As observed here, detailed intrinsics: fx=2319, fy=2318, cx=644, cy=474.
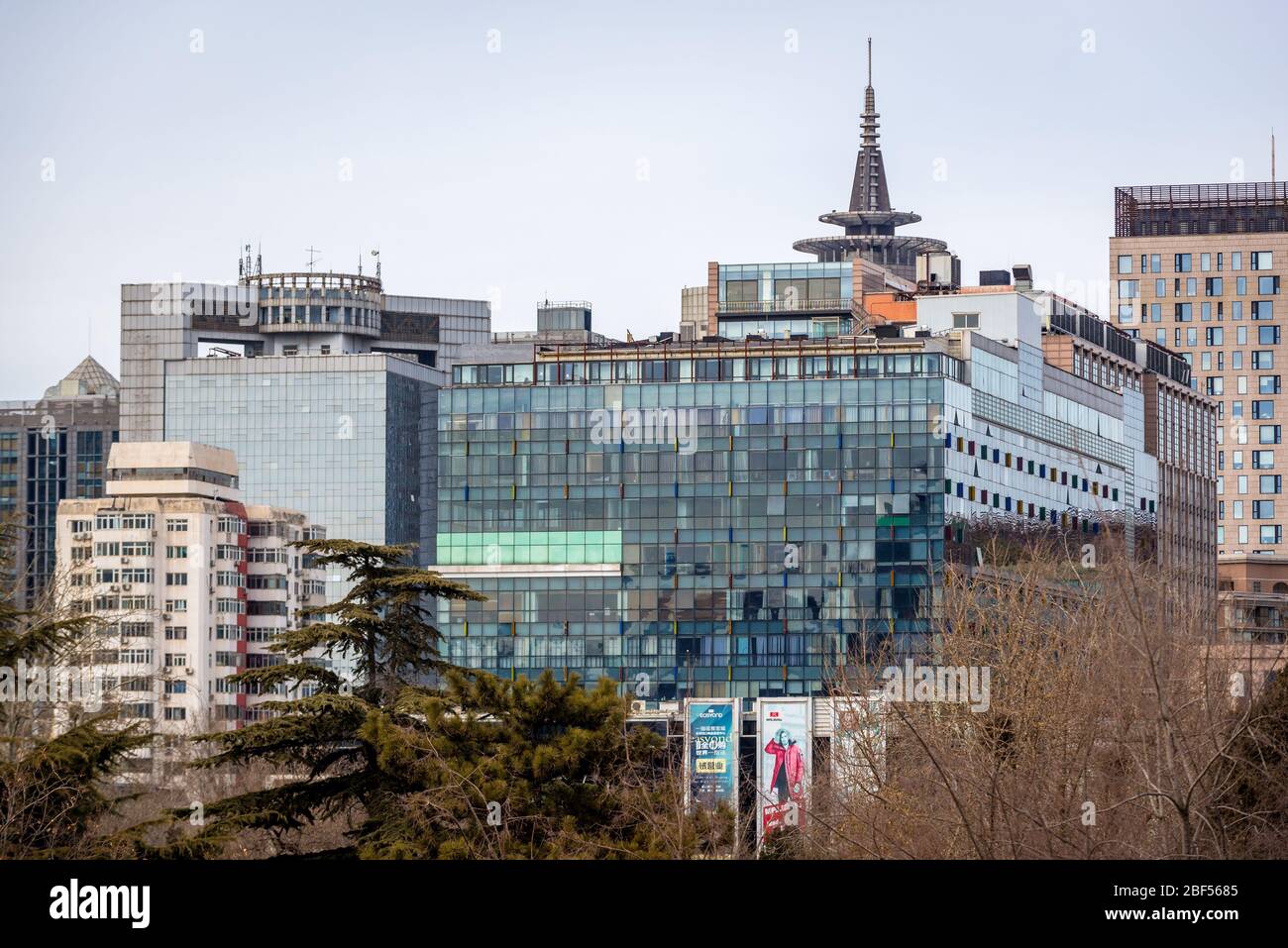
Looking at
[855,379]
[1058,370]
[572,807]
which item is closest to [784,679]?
[855,379]

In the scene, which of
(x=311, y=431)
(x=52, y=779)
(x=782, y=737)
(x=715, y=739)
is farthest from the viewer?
(x=311, y=431)

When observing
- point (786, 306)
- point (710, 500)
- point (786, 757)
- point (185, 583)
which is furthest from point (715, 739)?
point (786, 306)

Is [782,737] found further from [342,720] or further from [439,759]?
[439,759]

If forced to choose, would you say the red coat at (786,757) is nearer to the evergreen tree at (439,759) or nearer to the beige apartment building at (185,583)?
the evergreen tree at (439,759)

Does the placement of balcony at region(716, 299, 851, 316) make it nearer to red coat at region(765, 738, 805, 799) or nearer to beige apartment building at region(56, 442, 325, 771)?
beige apartment building at region(56, 442, 325, 771)

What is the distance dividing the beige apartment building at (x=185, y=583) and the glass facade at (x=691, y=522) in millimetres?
16899

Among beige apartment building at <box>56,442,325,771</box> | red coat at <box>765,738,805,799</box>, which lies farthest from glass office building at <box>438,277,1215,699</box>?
red coat at <box>765,738,805,799</box>

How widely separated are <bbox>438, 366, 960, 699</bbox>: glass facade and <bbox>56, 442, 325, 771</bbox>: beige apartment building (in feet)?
55.4

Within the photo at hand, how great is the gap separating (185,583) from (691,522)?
34.7 metres

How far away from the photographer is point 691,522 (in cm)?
14912

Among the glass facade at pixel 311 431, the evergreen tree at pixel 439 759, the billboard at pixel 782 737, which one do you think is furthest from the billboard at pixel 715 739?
the glass facade at pixel 311 431

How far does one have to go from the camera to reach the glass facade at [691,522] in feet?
477

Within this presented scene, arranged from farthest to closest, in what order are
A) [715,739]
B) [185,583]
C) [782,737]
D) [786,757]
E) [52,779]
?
1. [185,583]
2. [782,737]
3. [786,757]
4. [715,739]
5. [52,779]
